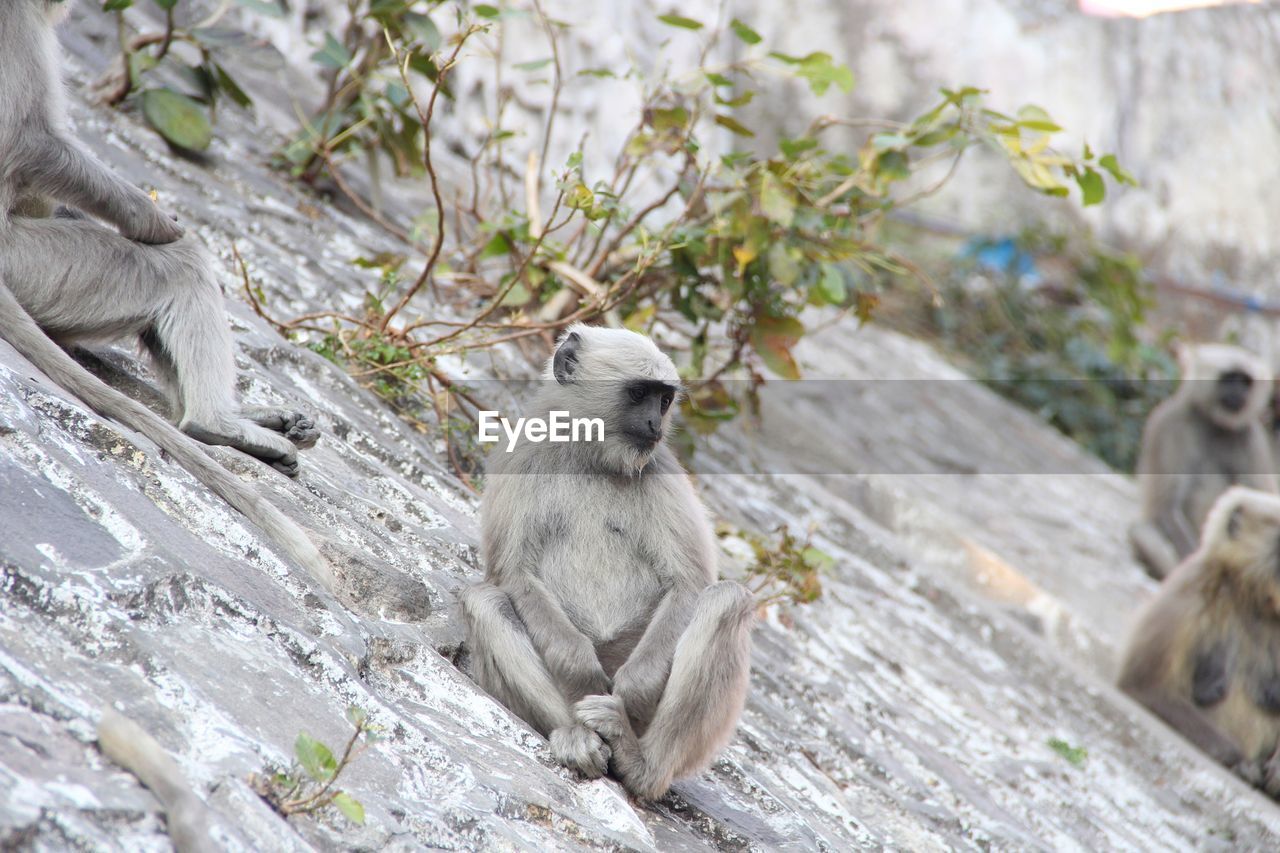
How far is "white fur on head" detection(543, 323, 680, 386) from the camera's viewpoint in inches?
148

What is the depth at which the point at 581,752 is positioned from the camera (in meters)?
3.14

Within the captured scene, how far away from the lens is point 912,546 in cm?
861

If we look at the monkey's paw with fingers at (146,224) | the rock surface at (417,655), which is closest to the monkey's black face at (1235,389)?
the rock surface at (417,655)

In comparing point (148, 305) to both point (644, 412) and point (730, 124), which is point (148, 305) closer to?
point (644, 412)

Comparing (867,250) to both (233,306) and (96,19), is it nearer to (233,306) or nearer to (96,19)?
(233,306)

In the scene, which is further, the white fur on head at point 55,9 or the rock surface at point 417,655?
the white fur on head at point 55,9

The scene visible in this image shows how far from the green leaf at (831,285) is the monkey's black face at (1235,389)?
23.5 feet

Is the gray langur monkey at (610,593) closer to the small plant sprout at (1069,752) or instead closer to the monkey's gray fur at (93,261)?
the monkey's gray fur at (93,261)

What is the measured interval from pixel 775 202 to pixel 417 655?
3315mm

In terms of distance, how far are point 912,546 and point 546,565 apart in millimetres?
5382

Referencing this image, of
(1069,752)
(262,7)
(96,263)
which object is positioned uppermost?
(262,7)

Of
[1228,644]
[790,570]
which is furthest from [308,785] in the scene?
[1228,644]

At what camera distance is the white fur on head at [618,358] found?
3771 millimetres

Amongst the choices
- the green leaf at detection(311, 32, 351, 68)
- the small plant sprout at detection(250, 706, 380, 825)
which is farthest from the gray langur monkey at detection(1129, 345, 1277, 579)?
the small plant sprout at detection(250, 706, 380, 825)
